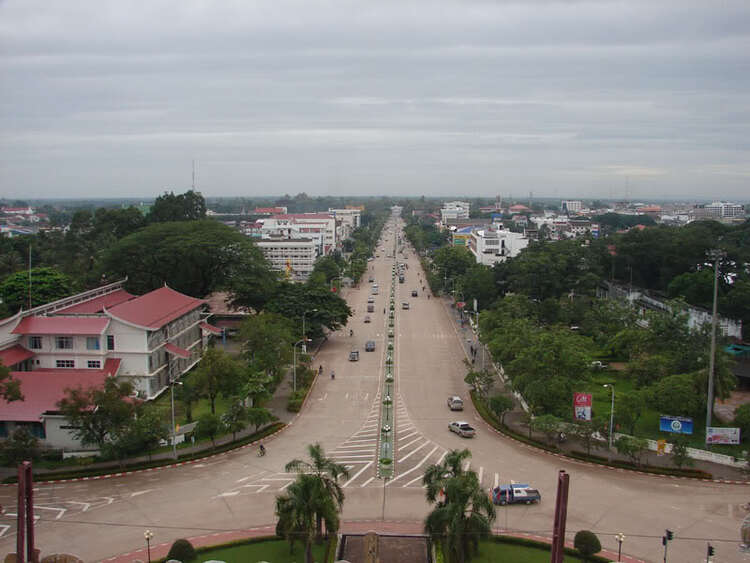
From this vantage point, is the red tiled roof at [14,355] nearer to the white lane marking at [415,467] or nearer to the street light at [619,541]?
the white lane marking at [415,467]

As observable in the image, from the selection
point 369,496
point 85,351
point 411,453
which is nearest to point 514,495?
point 369,496

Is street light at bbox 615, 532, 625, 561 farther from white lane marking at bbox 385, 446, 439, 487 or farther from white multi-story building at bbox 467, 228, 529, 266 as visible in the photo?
white multi-story building at bbox 467, 228, 529, 266

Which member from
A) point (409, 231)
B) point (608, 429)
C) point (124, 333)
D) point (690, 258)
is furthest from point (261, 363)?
point (409, 231)

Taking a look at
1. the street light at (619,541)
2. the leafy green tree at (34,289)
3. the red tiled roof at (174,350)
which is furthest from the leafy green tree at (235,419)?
the leafy green tree at (34,289)

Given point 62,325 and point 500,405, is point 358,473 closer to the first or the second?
point 500,405

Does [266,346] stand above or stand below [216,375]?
above

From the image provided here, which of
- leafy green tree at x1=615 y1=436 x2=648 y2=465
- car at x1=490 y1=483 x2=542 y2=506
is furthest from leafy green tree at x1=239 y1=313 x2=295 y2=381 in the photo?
leafy green tree at x1=615 y1=436 x2=648 y2=465
